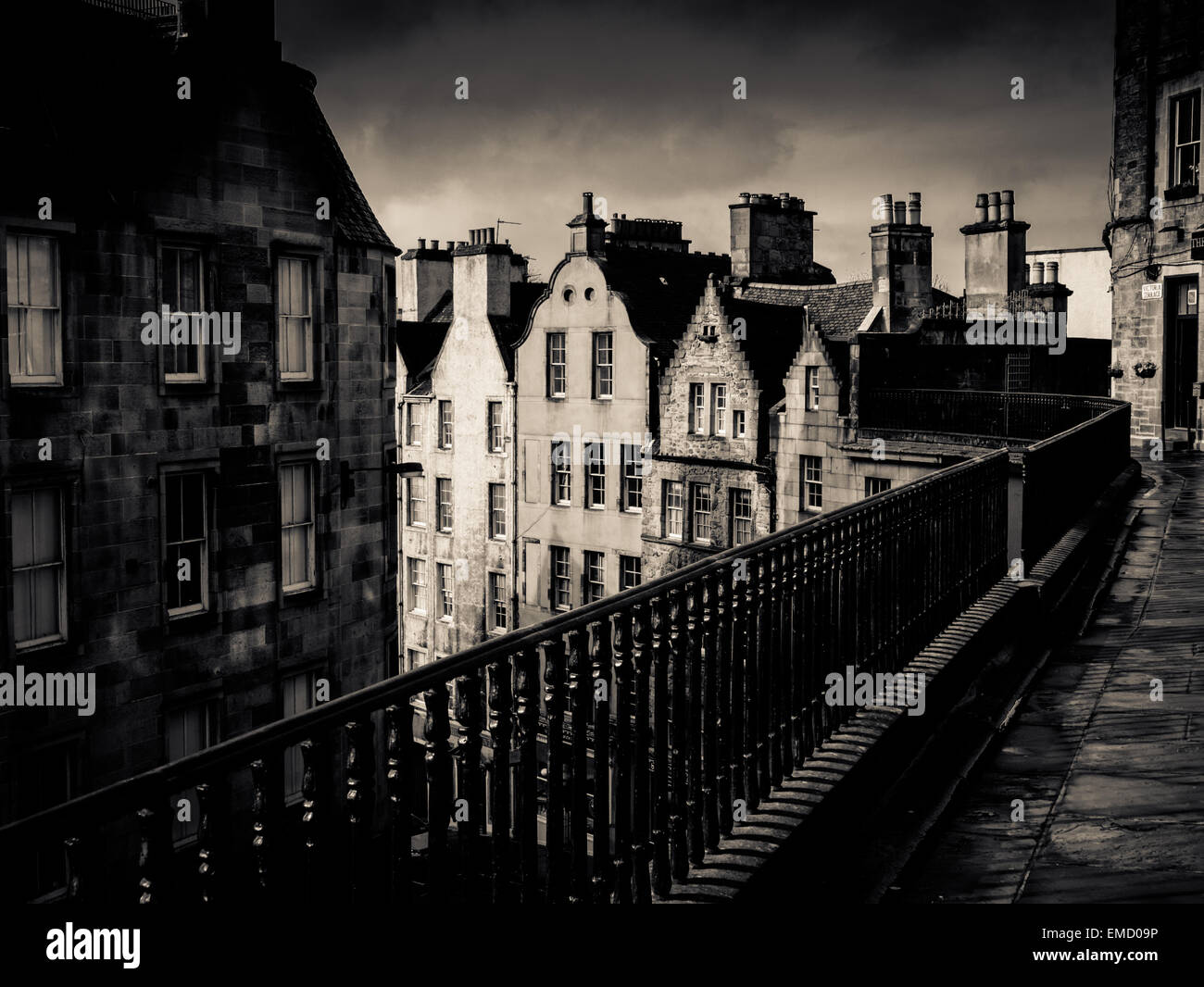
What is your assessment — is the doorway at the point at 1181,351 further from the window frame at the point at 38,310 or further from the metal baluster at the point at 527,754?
the metal baluster at the point at 527,754

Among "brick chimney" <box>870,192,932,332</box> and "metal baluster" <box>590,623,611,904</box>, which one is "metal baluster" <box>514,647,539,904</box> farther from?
"brick chimney" <box>870,192,932,332</box>

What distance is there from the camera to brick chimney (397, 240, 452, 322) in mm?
49625

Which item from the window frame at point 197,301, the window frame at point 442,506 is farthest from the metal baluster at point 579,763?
the window frame at point 442,506

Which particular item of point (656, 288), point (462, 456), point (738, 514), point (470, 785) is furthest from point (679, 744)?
point (462, 456)

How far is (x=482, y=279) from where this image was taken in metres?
42.8

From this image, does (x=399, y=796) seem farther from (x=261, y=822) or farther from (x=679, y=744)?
(x=679, y=744)

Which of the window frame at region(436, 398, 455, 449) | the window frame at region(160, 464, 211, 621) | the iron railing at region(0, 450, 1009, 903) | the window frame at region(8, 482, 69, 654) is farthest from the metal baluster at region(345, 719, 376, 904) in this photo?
the window frame at region(436, 398, 455, 449)

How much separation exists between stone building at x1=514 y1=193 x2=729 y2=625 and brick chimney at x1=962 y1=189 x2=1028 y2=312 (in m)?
9.43

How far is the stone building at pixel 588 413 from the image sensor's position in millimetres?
37969

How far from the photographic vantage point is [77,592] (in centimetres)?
1880

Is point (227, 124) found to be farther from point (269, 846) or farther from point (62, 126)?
point (269, 846)
